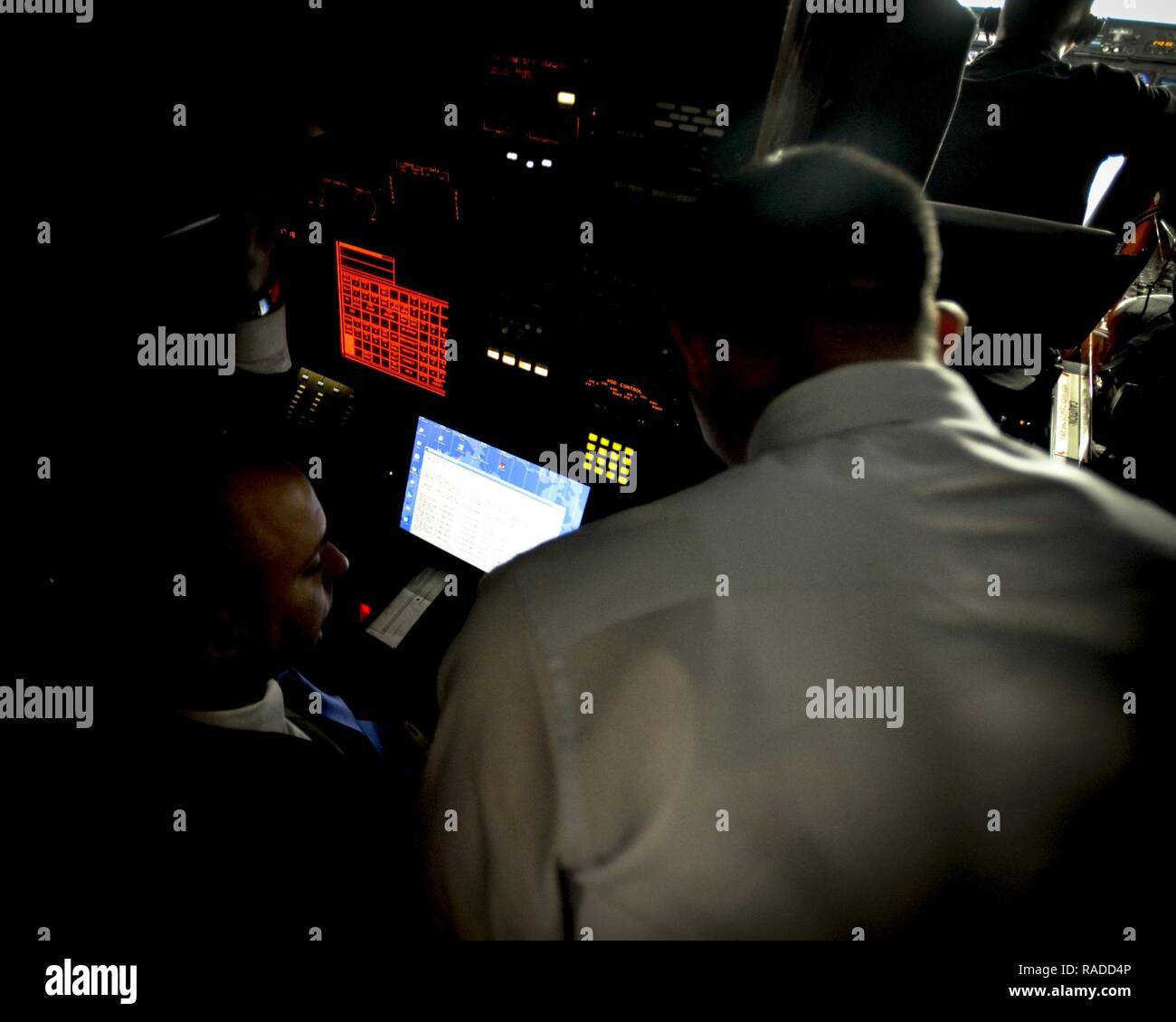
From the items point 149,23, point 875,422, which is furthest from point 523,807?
point 149,23

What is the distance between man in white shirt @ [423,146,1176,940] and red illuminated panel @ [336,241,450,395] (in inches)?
39.5

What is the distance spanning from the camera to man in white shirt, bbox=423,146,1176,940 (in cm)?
66

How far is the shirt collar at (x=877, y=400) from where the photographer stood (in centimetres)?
77

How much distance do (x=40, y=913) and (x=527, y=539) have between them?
106 cm

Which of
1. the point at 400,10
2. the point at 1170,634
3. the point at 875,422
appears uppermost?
the point at 400,10

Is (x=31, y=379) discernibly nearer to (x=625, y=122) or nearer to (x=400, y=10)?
(x=400, y=10)

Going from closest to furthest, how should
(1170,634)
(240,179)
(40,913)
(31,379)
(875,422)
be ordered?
(1170,634) < (875,422) < (40,913) < (31,379) < (240,179)

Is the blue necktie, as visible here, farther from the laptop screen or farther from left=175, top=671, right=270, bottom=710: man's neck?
the laptop screen

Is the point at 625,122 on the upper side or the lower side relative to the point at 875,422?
upper

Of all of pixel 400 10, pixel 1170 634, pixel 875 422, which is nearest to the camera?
pixel 1170 634

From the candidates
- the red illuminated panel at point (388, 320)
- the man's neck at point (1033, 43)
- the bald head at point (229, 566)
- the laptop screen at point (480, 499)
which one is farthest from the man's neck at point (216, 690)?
the man's neck at point (1033, 43)

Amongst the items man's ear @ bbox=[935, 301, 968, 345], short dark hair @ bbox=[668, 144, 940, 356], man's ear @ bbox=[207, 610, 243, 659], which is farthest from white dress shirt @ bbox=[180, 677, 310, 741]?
man's ear @ bbox=[935, 301, 968, 345]
